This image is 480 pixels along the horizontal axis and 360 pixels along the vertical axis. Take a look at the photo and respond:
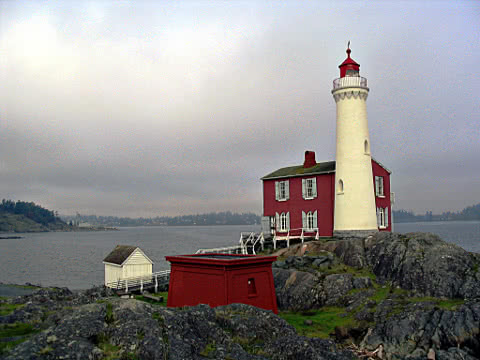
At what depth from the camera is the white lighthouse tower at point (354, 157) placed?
110ft

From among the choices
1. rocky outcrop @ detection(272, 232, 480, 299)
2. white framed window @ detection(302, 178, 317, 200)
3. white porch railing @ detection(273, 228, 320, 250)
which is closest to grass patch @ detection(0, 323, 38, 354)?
rocky outcrop @ detection(272, 232, 480, 299)

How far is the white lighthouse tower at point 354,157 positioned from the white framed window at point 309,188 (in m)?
3.26

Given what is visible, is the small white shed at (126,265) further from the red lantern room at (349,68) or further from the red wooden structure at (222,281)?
the red lantern room at (349,68)

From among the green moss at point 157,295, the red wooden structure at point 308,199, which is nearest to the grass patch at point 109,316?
the green moss at point 157,295

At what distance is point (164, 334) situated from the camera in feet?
30.9

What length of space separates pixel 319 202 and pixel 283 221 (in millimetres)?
4221

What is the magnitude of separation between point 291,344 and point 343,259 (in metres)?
20.9

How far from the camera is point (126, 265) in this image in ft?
110

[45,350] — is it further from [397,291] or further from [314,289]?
[397,291]

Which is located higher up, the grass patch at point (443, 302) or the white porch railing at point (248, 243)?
the white porch railing at point (248, 243)

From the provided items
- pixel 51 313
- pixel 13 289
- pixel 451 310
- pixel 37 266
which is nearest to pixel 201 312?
pixel 51 313

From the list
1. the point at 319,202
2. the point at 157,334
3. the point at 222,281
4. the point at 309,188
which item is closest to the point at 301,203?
the point at 309,188

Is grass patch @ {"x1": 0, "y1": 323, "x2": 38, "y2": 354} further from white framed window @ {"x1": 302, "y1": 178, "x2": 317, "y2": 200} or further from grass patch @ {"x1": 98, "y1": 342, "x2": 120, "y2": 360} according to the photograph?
white framed window @ {"x1": 302, "y1": 178, "x2": 317, "y2": 200}

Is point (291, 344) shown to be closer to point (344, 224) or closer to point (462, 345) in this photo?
point (462, 345)
